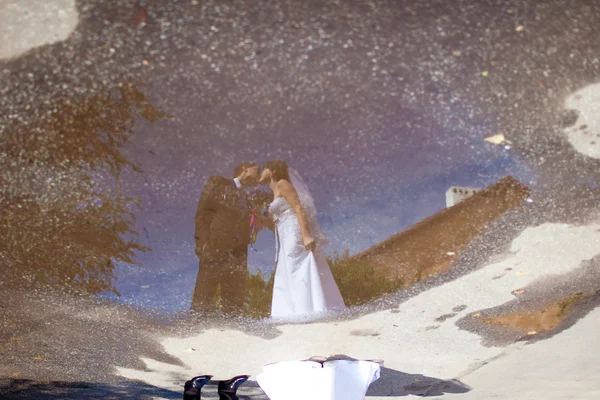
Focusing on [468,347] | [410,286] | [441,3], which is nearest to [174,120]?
[441,3]

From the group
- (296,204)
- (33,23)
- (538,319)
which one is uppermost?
(33,23)

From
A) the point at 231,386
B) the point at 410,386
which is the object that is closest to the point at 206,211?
the point at 231,386

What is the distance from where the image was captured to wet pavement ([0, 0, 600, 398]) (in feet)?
4.98

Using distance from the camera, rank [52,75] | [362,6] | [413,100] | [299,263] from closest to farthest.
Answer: [362,6] < [52,75] < [413,100] < [299,263]

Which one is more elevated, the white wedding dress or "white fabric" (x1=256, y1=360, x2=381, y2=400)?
the white wedding dress

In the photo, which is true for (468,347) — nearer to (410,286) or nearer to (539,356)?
(539,356)

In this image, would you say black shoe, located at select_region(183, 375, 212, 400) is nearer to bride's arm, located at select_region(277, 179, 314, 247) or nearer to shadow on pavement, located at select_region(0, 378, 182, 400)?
shadow on pavement, located at select_region(0, 378, 182, 400)

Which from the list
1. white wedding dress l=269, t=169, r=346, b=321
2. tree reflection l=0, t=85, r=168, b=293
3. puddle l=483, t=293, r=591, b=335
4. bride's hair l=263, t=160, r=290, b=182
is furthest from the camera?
puddle l=483, t=293, r=591, b=335

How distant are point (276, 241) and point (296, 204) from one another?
22 centimetres

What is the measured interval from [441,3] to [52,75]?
1103 mm

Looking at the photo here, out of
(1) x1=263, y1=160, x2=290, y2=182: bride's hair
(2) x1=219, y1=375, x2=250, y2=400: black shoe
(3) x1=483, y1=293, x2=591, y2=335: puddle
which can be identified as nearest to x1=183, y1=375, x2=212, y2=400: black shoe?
(2) x1=219, y1=375, x2=250, y2=400: black shoe

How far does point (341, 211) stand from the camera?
84.9 inches

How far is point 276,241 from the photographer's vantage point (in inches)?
90.7

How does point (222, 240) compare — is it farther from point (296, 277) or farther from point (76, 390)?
point (76, 390)
